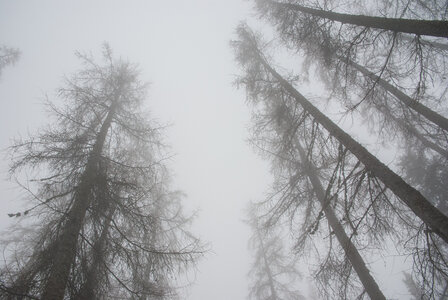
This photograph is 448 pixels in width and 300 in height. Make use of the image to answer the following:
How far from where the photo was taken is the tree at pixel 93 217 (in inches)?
168

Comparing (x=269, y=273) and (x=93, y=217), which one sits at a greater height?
(x=269, y=273)

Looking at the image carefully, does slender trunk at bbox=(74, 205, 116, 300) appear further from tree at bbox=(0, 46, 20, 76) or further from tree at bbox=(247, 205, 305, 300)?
tree at bbox=(0, 46, 20, 76)

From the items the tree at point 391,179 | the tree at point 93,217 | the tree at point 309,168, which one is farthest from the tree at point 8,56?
the tree at point 391,179

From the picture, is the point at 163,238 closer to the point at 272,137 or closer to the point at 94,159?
the point at 94,159

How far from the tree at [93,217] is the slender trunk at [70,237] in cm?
1

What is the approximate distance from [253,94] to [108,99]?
4856 mm

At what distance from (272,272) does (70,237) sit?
13516 mm

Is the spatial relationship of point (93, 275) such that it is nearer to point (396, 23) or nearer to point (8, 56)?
point (396, 23)

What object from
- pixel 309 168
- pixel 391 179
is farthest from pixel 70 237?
pixel 391 179

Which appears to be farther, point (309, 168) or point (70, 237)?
point (309, 168)

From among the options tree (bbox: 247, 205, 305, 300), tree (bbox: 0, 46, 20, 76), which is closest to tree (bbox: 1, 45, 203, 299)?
tree (bbox: 247, 205, 305, 300)

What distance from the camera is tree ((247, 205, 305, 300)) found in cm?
1405

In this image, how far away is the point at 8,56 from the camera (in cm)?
1678

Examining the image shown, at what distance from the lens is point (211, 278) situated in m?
191
